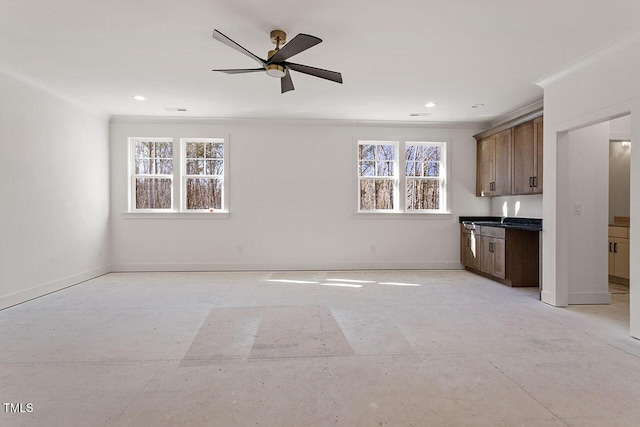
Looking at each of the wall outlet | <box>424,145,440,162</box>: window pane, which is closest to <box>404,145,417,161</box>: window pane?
<box>424,145,440,162</box>: window pane

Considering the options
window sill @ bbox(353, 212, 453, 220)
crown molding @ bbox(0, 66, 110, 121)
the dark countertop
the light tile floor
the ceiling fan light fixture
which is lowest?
the light tile floor

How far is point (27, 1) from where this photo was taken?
2.47 meters

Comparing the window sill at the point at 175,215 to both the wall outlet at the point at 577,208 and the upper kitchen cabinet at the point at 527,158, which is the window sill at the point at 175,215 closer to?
the upper kitchen cabinet at the point at 527,158

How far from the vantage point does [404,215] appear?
20.2 feet

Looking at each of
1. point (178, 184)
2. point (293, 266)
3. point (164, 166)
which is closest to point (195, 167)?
point (178, 184)

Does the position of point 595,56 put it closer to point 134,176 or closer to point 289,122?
point 289,122

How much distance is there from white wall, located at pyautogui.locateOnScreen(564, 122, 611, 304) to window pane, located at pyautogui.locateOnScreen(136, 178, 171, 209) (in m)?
6.12

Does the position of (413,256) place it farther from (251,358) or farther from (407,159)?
(251,358)

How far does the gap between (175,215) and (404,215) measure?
417 centimetres

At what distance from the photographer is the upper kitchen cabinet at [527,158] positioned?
4613mm

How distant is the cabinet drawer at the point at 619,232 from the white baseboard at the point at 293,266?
2.26m

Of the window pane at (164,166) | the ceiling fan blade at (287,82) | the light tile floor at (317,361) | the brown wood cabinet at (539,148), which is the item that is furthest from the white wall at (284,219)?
the ceiling fan blade at (287,82)

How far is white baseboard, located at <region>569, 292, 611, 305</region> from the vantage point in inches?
153

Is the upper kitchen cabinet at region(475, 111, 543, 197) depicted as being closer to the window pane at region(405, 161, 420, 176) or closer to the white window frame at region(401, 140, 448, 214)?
the white window frame at region(401, 140, 448, 214)
